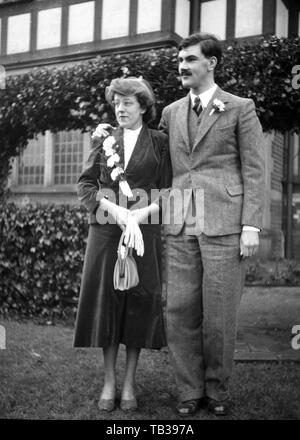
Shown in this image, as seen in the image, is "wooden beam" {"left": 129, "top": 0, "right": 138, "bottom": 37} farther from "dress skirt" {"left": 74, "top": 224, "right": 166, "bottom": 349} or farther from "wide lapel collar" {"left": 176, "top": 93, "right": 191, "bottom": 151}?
"dress skirt" {"left": 74, "top": 224, "right": 166, "bottom": 349}

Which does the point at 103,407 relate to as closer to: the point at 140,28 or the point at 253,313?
the point at 253,313

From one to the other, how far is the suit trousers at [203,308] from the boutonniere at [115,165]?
16.2 inches

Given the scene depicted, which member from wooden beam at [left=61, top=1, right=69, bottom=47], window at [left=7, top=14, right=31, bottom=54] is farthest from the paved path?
window at [left=7, top=14, right=31, bottom=54]

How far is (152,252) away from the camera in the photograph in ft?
9.99

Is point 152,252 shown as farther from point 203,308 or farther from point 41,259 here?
point 41,259

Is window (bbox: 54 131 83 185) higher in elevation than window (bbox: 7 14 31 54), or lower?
lower

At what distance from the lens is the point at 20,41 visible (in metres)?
12.1

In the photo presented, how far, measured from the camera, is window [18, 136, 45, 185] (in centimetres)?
1441

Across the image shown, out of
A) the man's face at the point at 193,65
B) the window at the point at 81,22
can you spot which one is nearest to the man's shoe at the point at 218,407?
the man's face at the point at 193,65

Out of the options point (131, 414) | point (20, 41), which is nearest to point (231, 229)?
point (131, 414)

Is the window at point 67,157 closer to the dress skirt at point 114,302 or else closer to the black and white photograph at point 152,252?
the black and white photograph at point 152,252

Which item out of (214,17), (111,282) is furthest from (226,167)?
(214,17)

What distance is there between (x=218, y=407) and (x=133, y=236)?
108 centimetres
